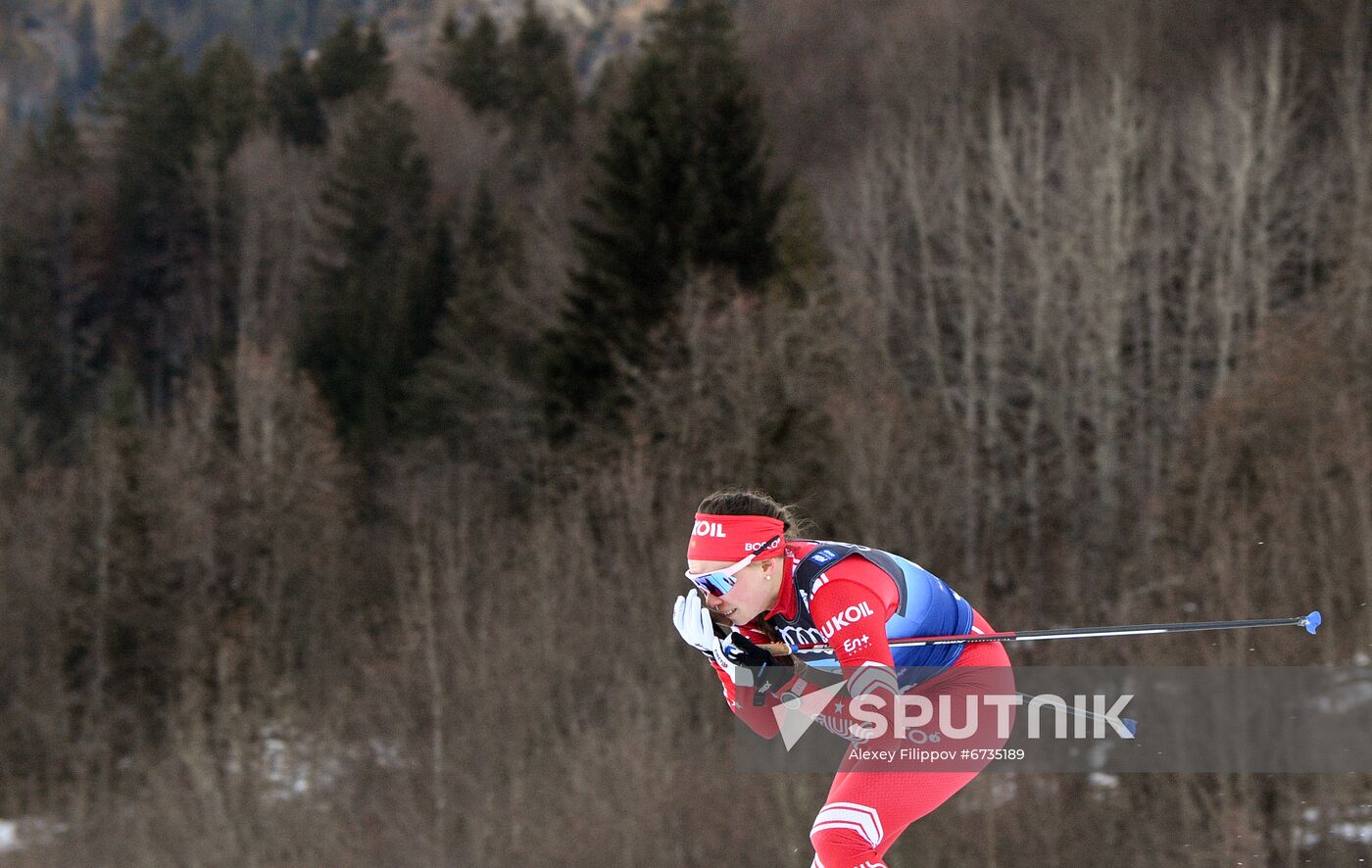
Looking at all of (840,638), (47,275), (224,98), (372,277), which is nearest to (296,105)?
(224,98)

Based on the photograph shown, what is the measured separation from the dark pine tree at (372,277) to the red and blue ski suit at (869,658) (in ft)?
129

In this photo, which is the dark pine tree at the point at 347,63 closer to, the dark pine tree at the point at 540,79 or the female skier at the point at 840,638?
the dark pine tree at the point at 540,79

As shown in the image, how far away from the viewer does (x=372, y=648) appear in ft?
60.7

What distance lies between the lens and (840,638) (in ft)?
15.1

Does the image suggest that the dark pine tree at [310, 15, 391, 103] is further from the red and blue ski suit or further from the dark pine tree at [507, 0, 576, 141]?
the red and blue ski suit

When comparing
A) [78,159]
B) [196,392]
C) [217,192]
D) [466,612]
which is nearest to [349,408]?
[196,392]

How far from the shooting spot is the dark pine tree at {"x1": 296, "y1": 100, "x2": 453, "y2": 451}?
45844 mm

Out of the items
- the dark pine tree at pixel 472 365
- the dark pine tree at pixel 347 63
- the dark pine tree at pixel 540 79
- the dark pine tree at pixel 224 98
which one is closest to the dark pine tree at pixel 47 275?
the dark pine tree at pixel 224 98

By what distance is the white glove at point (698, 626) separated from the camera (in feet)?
16.6

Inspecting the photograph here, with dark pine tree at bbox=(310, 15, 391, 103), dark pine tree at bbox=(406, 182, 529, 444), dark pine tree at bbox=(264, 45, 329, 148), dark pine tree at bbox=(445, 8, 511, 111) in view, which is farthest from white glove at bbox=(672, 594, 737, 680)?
dark pine tree at bbox=(310, 15, 391, 103)

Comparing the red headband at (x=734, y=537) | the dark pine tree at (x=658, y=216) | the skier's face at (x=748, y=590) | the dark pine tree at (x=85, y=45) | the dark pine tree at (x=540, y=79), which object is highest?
the dark pine tree at (x=85, y=45)

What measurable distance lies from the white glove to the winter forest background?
5.44 m

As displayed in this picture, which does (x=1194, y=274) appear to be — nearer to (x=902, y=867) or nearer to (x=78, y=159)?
(x=902, y=867)

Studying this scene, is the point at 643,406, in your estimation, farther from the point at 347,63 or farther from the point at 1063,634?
the point at 347,63
